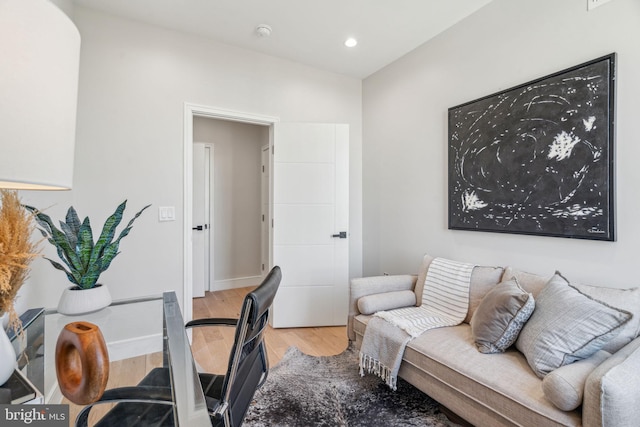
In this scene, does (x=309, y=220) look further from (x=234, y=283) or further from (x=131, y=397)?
(x=131, y=397)

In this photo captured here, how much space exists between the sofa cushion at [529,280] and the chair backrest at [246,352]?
1516 millimetres

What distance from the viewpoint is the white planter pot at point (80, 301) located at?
148 centimetres

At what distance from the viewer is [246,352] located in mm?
1125

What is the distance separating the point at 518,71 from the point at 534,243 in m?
1.17

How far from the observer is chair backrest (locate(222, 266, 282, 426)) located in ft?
3.22

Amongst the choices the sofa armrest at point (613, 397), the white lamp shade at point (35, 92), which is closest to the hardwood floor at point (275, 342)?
the sofa armrest at point (613, 397)

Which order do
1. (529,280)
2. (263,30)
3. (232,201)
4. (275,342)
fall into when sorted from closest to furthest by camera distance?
1. (529,280)
2. (263,30)
3. (275,342)
4. (232,201)

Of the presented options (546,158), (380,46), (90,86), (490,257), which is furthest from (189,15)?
(490,257)

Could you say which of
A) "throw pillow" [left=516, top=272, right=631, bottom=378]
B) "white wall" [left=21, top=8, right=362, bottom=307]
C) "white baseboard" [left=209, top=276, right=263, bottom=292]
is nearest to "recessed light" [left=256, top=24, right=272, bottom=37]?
"white wall" [left=21, top=8, right=362, bottom=307]

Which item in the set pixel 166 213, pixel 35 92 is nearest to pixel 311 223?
pixel 166 213

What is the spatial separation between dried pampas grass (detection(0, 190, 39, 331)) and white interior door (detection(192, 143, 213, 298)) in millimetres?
3369

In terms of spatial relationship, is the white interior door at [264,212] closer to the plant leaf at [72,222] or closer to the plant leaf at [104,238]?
the plant leaf at [104,238]

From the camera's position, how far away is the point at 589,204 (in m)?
1.74

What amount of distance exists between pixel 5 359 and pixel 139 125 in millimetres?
2080
